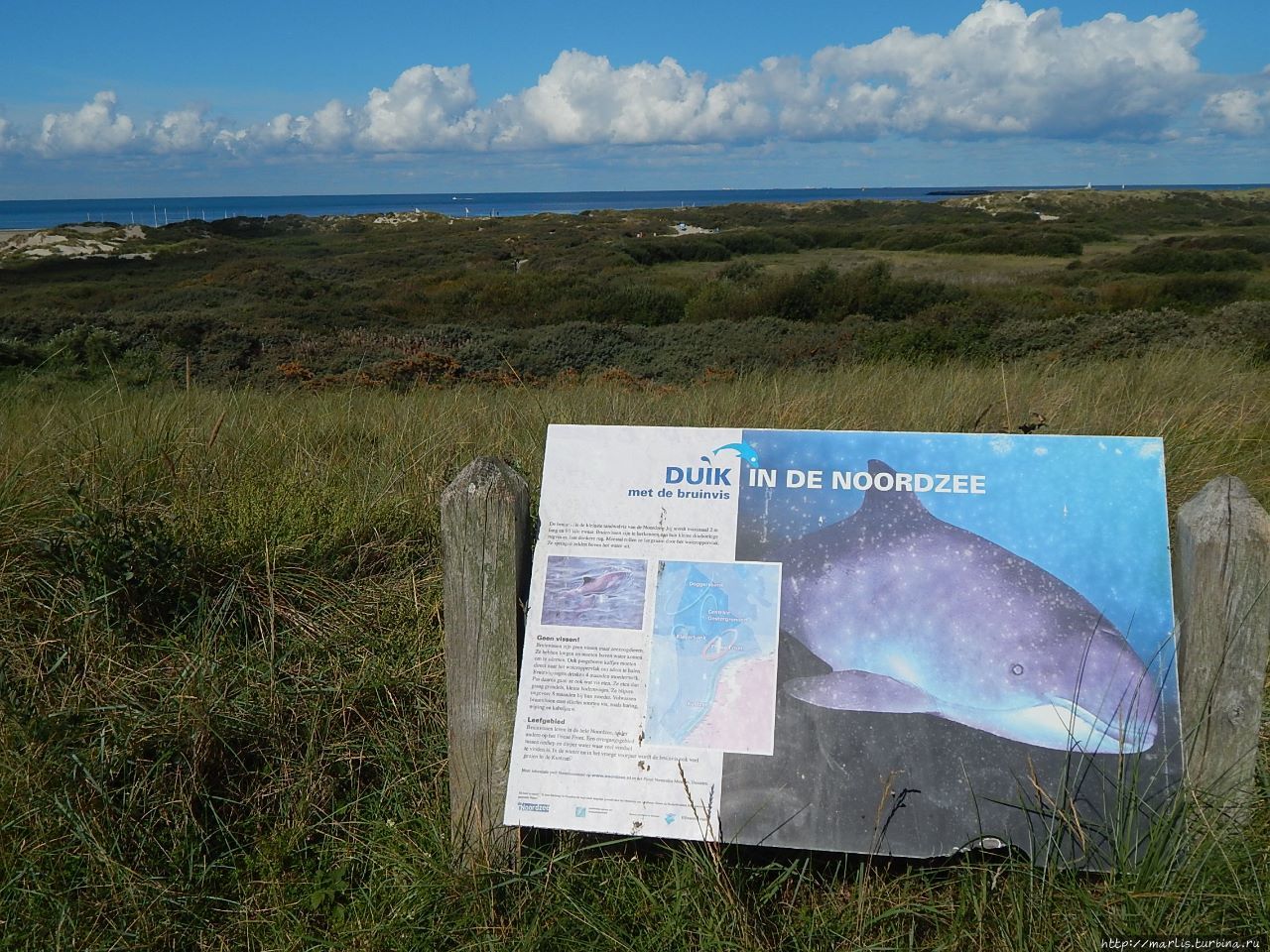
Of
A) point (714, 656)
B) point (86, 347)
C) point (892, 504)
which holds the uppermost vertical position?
point (892, 504)

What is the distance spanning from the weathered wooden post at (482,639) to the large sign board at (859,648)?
0.09m

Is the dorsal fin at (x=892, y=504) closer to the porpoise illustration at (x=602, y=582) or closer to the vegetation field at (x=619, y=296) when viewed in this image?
the porpoise illustration at (x=602, y=582)

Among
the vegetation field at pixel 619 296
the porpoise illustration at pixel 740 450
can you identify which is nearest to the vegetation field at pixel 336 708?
the porpoise illustration at pixel 740 450

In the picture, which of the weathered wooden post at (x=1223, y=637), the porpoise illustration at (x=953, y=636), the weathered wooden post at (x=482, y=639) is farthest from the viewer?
the weathered wooden post at (x=482, y=639)

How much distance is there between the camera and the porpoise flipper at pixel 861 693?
7.85 feet

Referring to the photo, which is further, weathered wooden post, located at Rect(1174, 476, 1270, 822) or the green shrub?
the green shrub

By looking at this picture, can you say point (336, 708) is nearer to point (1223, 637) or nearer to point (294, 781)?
point (294, 781)

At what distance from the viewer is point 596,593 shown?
257 cm

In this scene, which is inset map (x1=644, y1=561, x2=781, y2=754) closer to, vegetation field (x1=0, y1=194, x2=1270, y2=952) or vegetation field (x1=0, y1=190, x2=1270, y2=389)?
vegetation field (x1=0, y1=194, x2=1270, y2=952)

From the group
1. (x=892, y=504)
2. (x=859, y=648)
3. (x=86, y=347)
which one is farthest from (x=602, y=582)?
(x=86, y=347)

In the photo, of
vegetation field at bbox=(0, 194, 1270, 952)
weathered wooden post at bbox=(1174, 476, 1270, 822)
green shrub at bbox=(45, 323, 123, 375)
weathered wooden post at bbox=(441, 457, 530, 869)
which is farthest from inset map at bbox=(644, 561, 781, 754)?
green shrub at bbox=(45, 323, 123, 375)

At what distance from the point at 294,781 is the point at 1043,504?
92.7 inches

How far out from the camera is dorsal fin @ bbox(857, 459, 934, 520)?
2.55 meters

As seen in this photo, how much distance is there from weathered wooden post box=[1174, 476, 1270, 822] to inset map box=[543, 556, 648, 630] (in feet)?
4.47
